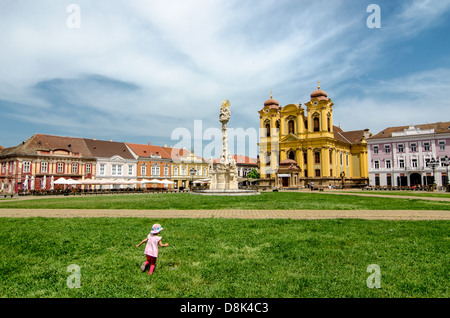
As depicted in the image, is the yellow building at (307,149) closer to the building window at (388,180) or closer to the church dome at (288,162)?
the church dome at (288,162)

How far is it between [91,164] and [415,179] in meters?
61.4

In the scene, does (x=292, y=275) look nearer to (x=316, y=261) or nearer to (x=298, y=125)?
(x=316, y=261)

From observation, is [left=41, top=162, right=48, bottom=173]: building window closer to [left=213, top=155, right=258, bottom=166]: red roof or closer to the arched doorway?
[left=213, top=155, right=258, bottom=166]: red roof

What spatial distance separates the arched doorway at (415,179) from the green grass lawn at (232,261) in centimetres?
5108

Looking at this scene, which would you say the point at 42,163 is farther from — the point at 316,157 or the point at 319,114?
the point at 319,114

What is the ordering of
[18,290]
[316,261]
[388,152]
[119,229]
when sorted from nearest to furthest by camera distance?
1. [18,290]
2. [316,261]
3. [119,229]
4. [388,152]

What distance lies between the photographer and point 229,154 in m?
31.9

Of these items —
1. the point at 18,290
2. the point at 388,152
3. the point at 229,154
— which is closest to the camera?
the point at 18,290

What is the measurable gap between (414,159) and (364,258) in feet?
187

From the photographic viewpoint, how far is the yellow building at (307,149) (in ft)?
189

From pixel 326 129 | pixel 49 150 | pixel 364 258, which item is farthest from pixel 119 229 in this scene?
pixel 326 129
